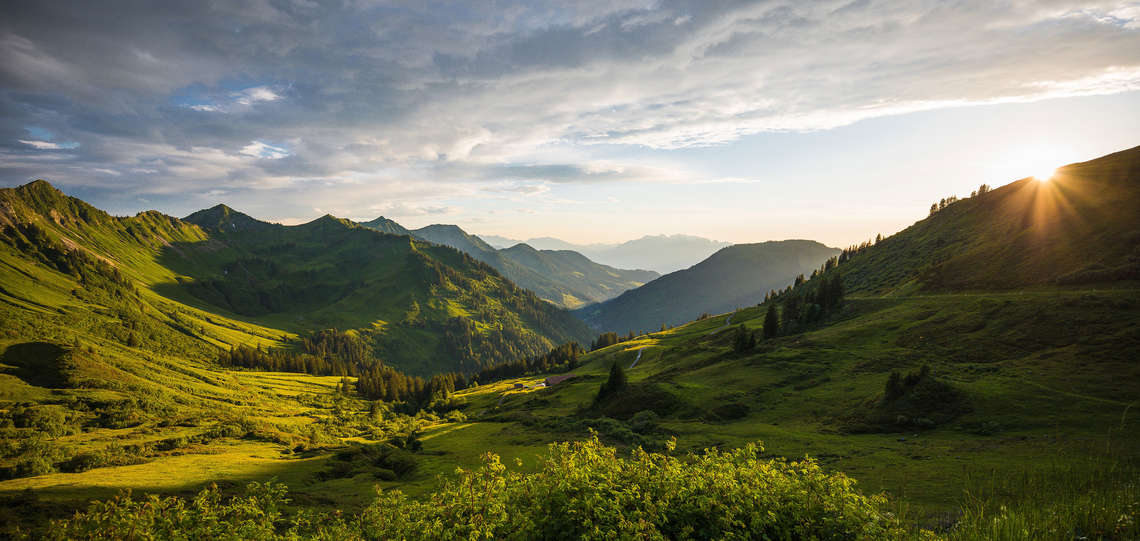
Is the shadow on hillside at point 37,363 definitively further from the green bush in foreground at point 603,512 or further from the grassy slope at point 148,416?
the green bush in foreground at point 603,512

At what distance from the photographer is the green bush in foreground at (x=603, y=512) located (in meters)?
11.1

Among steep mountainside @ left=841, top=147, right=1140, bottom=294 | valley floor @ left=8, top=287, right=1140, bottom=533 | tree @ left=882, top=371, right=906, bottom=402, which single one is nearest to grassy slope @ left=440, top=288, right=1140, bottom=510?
valley floor @ left=8, top=287, right=1140, bottom=533

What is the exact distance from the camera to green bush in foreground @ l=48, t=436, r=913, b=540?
11.1m

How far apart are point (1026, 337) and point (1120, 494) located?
199 ft

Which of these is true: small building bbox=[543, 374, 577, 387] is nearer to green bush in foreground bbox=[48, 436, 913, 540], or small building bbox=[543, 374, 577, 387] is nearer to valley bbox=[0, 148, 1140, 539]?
valley bbox=[0, 148, 1140, 539]

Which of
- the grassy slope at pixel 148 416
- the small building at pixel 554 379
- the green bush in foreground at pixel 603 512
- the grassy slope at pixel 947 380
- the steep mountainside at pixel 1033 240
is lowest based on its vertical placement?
the small building at pixel 554 379

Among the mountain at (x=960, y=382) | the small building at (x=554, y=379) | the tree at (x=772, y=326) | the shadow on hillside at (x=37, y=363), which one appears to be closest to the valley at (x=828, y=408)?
the mountain at (x=960, y=382)

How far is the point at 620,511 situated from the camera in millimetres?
11102

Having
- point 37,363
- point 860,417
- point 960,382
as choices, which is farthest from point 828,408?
point 37,363

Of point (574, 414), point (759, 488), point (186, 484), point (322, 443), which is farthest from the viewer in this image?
point (322, 443)

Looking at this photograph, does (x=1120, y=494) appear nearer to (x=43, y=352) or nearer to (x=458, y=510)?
(x=458, y=510)

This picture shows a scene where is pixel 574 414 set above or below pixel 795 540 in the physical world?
below

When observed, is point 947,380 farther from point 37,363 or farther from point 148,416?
point 37,363

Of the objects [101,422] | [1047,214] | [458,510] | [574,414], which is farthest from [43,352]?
[1047,214]
